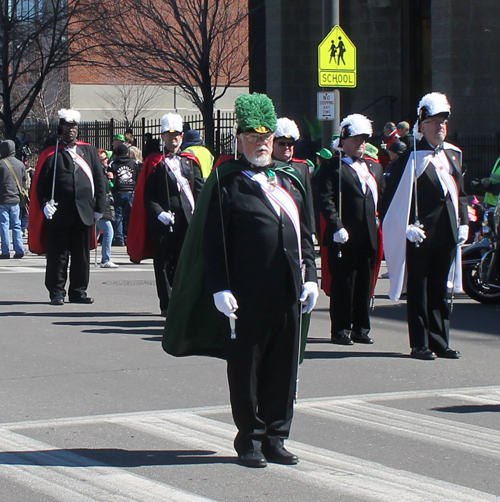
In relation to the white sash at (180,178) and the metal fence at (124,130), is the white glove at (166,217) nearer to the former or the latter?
the white sash at (180,178)

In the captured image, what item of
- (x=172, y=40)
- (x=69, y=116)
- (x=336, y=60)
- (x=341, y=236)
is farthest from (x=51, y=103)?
(x=341, y=236)

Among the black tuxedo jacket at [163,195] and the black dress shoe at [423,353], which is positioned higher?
the black tuxedo jacket at [163,195]

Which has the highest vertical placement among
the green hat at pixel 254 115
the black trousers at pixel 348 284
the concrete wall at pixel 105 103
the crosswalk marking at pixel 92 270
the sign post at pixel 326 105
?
the concrete wall at pixel 105 103

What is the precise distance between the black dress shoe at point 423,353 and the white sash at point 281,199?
3.53m

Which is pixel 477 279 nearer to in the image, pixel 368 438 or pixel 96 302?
pixel 96 302

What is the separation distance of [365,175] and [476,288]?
3.66 meters

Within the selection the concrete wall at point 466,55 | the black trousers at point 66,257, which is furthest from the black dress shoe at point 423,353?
the concrete wall at point 466,55

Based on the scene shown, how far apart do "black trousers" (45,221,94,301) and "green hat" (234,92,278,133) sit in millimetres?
6908

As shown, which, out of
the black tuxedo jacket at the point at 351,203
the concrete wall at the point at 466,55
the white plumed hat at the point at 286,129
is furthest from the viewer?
the concrete wall at the point at 466,55

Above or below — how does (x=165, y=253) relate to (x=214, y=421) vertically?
above

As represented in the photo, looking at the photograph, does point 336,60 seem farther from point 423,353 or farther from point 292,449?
point 292,449

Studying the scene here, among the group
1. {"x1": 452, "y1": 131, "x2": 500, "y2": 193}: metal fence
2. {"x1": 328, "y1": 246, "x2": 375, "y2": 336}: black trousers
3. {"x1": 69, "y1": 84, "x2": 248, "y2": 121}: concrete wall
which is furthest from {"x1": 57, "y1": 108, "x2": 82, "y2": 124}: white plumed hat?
{"x1": 69, "y1": 84, "x2": 248, "y2": 121}: concrete wall

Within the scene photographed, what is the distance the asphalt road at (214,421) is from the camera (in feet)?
→ 17.8

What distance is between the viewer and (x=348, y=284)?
9789 millimetres
